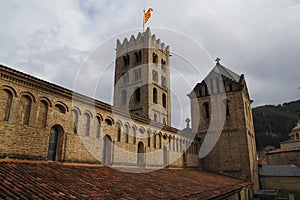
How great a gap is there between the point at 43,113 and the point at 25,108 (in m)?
0.87

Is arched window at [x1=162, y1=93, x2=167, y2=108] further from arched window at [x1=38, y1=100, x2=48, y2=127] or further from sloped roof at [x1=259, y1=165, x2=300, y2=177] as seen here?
arched window at [x1=38, y1=100, x2=48, y2=127]

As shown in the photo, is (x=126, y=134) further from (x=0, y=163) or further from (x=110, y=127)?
(x=0, y=163)

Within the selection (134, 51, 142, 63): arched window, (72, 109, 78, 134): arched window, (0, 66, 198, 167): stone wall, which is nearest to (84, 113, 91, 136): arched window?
(0, 66, 198, 167): stone wall

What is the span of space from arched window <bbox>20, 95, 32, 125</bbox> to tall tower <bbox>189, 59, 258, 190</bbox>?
1991cm

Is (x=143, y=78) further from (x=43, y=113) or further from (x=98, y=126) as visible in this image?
(x=43, y=113)

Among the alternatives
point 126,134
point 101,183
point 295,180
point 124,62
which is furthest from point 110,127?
point 295,180

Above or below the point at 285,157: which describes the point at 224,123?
above

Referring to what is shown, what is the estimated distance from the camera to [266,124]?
84.0 metres

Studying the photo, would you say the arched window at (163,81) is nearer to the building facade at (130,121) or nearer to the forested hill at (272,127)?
the building facade at (130,121)

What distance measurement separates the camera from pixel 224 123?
2520cm

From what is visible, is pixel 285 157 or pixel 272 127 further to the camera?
pixel 272 127

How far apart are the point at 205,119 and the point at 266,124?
68.4 metres

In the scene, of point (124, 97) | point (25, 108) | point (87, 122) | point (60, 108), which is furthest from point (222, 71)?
point (25, 108)

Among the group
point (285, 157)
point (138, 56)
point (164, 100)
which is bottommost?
point (285, 157)
